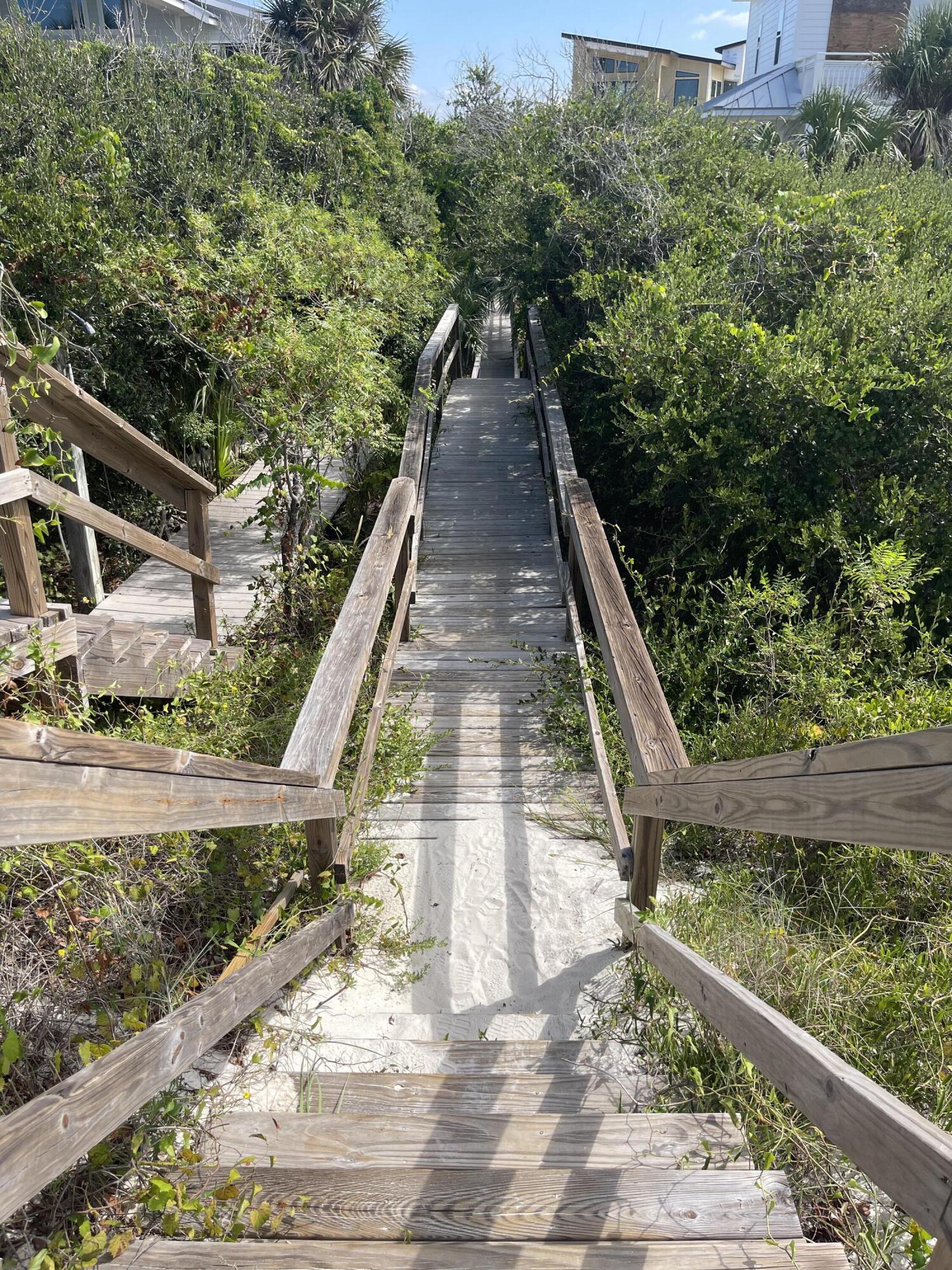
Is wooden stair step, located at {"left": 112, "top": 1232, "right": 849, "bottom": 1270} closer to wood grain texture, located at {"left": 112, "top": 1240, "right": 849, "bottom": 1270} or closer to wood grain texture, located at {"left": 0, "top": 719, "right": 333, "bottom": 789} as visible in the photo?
wood grain texture, located at {"left": 112, "top": 1240, "right": 849, "bottom": 1270}

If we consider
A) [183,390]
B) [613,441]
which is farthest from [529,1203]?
[183,390]

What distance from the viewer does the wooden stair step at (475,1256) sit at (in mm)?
1456

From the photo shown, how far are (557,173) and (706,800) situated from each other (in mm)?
7687

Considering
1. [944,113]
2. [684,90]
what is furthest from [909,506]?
[684,90]

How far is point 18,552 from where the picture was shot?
11.6 ft

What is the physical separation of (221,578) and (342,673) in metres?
4.17

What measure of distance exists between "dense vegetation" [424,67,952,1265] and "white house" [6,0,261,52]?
22.2ft

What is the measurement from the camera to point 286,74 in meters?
15.0

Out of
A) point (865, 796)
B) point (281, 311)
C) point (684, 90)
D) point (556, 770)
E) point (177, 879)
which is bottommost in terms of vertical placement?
point (556, 770)

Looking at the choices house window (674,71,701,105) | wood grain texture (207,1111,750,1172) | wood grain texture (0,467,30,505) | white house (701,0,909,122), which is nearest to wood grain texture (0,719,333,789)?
wood grain texture (207,1111,750,1172)

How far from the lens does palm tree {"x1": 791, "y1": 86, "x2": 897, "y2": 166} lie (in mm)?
12133

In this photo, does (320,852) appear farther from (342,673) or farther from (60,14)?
(60,14)

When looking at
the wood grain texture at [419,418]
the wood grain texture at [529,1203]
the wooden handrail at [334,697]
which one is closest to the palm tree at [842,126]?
the wood grain texture at [419,418]

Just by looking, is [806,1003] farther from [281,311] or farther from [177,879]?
[281,311]
